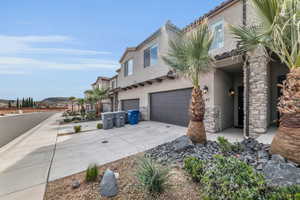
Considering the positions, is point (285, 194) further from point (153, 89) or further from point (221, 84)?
point (153, 89)

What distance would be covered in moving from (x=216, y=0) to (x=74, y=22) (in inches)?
407

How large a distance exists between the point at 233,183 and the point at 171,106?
749 centimetres

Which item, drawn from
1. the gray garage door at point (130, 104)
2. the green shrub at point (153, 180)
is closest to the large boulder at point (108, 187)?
the green shrub at point (153, 180)

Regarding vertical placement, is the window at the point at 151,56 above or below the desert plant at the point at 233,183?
above

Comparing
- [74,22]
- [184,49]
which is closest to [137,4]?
[74,22]

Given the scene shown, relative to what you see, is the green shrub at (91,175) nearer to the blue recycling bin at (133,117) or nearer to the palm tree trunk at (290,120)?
the palm tree trunk at (290,120)

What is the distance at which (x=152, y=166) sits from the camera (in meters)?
2.41

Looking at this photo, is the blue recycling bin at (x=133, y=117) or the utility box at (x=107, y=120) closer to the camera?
the utility box at (x=107, y=120)

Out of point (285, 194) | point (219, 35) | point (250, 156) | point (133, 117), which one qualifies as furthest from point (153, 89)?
point (285, 194)

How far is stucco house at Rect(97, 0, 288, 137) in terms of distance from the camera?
5.29 m

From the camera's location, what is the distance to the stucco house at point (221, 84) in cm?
529

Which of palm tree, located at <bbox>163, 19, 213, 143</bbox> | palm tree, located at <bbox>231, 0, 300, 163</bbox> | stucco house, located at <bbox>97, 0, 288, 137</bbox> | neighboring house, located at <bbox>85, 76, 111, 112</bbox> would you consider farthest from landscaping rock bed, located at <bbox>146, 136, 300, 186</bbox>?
neighboring house, located at <bbox>85, 76, 111, 112</bbox>

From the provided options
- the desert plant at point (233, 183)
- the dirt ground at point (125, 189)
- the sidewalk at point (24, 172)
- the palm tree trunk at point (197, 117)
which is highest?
the palm tree trunk at point (197, 117)

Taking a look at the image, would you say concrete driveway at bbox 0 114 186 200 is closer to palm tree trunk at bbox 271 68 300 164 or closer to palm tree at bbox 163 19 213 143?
palm tree at bbox 163 19 213 143
